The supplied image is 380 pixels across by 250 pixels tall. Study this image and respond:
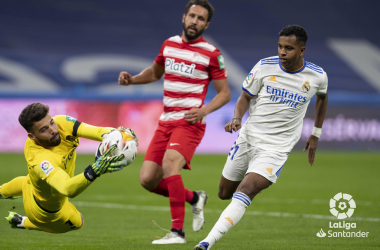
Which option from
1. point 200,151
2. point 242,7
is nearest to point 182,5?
point 242,7

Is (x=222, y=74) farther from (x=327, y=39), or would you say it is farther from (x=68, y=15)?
(x=327, y=39)

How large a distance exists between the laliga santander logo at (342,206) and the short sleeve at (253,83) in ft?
10.7

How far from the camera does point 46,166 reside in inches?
166

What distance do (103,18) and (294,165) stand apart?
11.6m

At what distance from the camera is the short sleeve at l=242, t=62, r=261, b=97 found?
16.7ft

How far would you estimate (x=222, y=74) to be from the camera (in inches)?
239

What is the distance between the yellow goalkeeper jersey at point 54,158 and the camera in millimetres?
4277

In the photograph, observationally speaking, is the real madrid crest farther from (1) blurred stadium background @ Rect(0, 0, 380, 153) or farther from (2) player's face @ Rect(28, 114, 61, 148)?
(1) blurred stadium background @ Rect(0, 0, 380, 153)

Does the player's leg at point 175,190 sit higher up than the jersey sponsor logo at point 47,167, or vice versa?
the jersey sponsor logo at point 47,167

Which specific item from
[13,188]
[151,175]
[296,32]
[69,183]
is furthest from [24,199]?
[296,32]

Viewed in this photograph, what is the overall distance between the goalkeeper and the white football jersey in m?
1.54

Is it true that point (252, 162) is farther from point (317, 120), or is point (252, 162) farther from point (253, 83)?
point (317, 120)

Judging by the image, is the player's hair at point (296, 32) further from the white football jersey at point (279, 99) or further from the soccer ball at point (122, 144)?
the soccer ball at point (122, 144)

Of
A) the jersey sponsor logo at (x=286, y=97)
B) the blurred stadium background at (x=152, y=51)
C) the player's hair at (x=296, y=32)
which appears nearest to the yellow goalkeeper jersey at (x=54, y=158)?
the jersey sponsor logo at (x=286, y=97)
